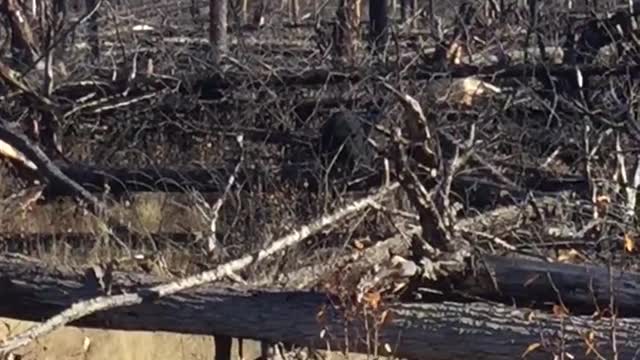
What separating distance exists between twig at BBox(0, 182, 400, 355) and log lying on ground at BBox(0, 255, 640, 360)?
0.10m

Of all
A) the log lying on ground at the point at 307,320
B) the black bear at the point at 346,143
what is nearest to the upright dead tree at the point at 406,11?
the black bear at the point at 346,143

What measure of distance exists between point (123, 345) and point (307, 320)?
1771 mm

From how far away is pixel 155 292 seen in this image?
18.4 ft

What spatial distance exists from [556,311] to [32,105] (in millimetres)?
6016

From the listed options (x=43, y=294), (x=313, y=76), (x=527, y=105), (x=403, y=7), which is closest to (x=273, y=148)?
(x=313, y=76)

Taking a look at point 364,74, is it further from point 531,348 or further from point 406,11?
point 406,11

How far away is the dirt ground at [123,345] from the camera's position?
6.84 meters

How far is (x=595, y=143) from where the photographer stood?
27.1 ft

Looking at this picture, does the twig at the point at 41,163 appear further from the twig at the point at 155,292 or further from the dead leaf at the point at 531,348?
the dead leaf at the point at 531,348

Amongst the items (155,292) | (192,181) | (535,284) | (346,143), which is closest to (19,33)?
(192,181)

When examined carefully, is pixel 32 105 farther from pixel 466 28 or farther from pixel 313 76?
pixel 466 28

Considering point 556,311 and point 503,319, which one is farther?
point 503,319

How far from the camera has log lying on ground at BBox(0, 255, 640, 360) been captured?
5.11 meters

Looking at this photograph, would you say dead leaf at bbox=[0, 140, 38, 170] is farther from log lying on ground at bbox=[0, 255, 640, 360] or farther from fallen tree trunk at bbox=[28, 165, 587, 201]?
log lying on ground at bbox=[0, 255, 640, 360]
